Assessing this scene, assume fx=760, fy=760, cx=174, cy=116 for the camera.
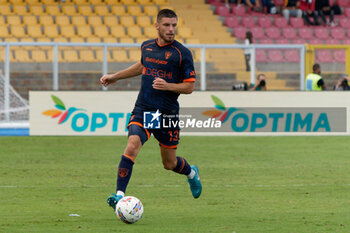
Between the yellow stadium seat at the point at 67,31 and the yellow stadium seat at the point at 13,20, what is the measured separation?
1.45 meters

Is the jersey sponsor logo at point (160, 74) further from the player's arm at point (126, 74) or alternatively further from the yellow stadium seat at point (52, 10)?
the yellow stadium seat at point (52, 10)

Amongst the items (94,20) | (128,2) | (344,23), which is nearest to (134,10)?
(128,2)

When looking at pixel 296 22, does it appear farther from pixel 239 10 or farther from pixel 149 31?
pixel 149 31

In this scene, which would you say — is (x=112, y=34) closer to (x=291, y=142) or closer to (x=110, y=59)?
(x=110, y=59)

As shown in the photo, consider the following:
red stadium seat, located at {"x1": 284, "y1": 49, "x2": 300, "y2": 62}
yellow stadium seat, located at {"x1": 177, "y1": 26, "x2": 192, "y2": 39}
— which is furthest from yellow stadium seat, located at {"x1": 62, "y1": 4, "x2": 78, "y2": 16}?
red stadium seat, located at {"x1": 284, "y1": 49, "x2": 300, "y2": 62}

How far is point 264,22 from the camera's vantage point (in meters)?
28.2

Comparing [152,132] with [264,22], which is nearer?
[152,132]

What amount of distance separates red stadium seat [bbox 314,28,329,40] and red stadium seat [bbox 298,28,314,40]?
0.30 m

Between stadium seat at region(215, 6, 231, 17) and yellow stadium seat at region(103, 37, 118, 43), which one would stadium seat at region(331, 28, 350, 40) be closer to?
stadium seat at region(215, 6, 231, 17)

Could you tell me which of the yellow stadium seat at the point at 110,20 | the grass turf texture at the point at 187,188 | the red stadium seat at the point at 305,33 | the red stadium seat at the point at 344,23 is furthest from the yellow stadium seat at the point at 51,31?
the red stadium seat at the point at 344,23

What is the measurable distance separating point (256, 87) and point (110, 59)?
366cm

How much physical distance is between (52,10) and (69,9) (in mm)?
626

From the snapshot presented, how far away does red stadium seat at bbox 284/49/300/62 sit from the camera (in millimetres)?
19109

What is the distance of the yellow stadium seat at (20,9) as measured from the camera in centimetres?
2547
